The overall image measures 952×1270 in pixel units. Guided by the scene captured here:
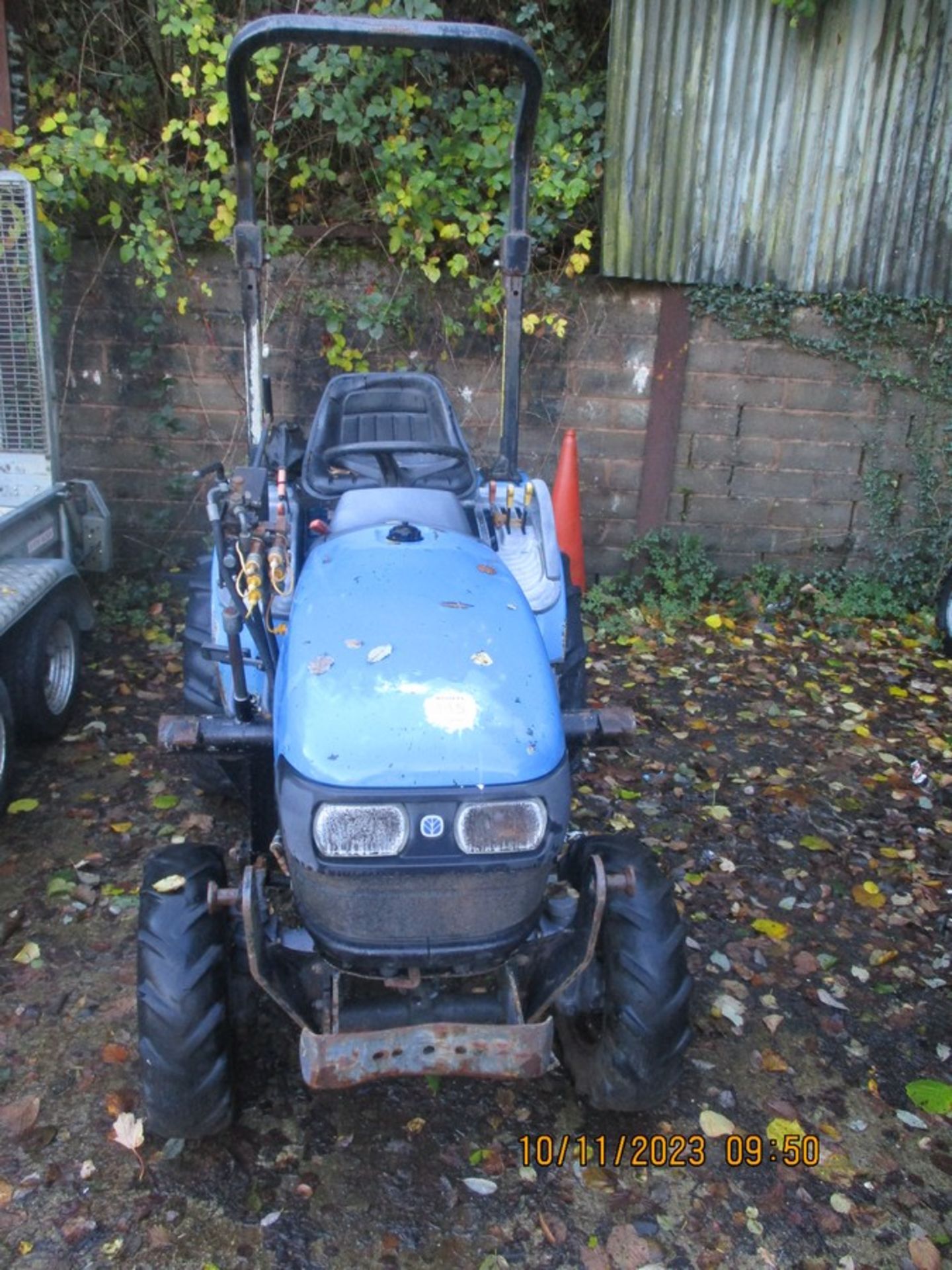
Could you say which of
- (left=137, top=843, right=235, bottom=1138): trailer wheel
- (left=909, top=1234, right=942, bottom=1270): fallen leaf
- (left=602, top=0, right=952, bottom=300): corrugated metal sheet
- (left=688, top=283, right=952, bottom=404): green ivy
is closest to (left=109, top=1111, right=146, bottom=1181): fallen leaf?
(left=137, top=843, right=235, bottom=1138): trailer wheel

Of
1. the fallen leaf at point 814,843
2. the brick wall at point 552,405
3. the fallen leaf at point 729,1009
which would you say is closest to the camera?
the fallen leaf at point 729,1009

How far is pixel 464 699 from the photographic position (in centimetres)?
219

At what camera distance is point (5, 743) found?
3.50 m

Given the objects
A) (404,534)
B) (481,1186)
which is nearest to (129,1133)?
(481,1186)

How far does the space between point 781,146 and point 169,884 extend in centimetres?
491

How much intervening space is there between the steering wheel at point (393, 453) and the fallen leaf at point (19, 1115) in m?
1.92

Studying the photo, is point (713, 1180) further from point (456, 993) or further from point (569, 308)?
point (569, 308)

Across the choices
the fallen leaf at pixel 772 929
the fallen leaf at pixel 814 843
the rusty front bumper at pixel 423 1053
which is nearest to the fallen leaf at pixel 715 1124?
the rusty front bumper at pixel 423 1053

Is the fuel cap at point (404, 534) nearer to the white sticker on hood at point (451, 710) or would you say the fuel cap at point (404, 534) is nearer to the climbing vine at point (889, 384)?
the white sticker on hood at point (451, 710)

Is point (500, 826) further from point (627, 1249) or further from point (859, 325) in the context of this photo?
point (859, 325)

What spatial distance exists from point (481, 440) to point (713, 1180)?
13.3 feet

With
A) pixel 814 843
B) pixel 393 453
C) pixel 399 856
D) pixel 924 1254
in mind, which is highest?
pixel 393 453

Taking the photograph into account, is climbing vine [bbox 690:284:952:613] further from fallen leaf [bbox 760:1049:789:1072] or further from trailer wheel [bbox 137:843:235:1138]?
trailer wheel [bbox 137:843:235:1138]

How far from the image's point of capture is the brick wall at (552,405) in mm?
5496
